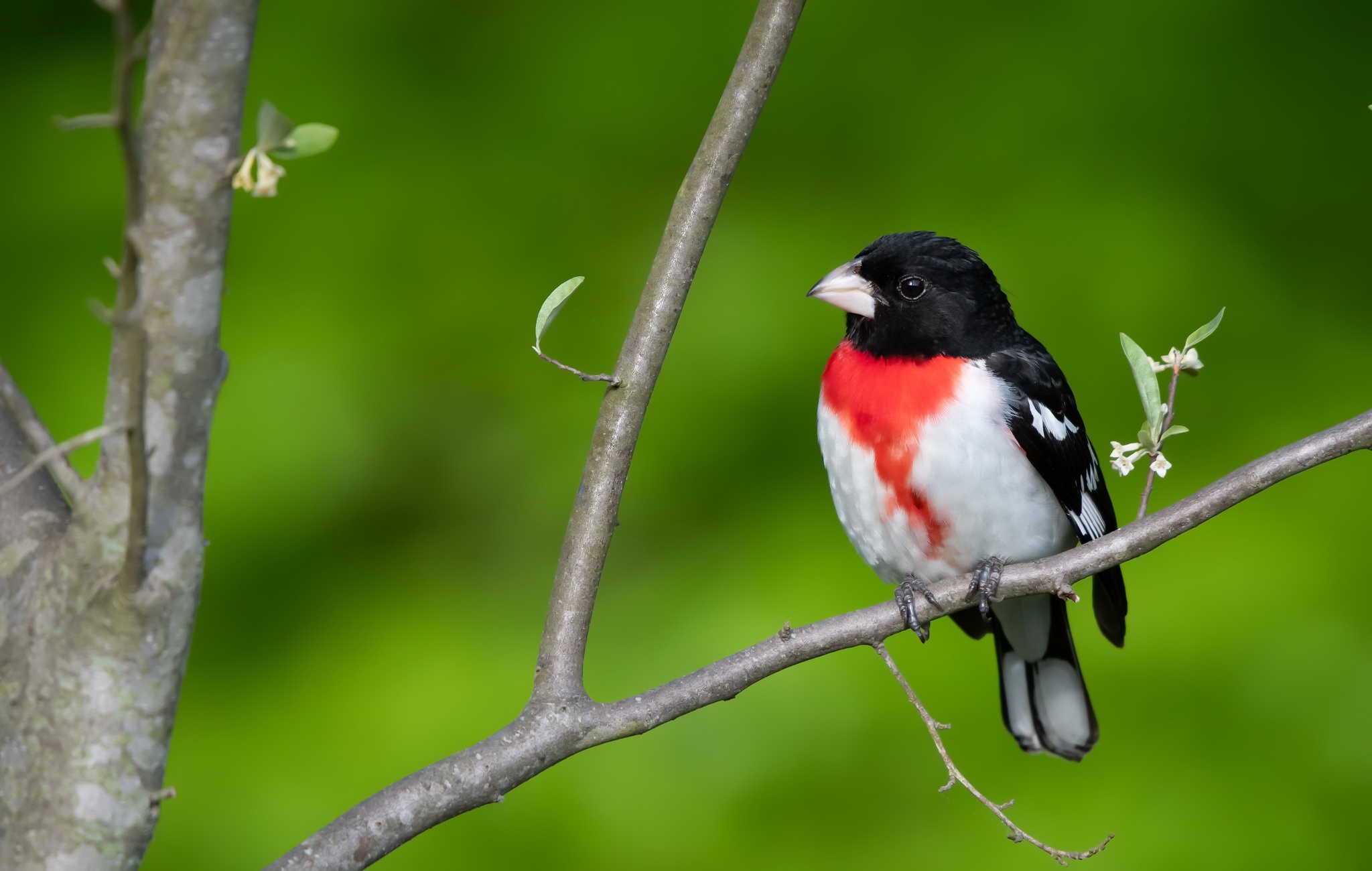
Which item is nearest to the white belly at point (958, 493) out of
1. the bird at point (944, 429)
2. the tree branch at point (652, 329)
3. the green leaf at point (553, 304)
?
the bird at point (944, 429)

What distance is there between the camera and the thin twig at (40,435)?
823 mm

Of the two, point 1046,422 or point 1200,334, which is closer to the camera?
point 1200,334

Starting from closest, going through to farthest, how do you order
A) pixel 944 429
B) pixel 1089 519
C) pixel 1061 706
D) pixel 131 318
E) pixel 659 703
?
pixel 131 318 < pixel 659 703 < pixel 944 429 < pixel 1089 519 < pixel 1061 706

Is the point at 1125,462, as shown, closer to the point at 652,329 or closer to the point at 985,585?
the point at 985,585

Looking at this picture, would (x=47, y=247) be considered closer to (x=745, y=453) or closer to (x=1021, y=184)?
(x=745, y=453)

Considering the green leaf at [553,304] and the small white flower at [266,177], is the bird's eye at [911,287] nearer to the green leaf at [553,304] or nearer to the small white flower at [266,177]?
the green leaf at [553,304]

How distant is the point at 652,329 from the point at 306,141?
0.46 meters

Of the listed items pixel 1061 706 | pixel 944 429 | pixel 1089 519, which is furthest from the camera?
pixel 1061 706

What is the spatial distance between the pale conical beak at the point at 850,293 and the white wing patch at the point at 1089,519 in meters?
0.36

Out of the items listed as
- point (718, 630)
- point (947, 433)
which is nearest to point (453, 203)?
point (718, 630)

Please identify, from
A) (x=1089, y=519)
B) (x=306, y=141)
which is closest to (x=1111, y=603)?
(x=1089, y=519)

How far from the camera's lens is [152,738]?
0.85 metres

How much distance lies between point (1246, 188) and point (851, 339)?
140 centimetres

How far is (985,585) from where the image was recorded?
133 cm
